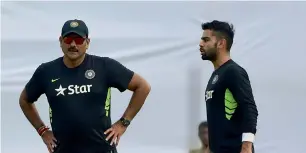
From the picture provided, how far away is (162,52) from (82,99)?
67.9 inches

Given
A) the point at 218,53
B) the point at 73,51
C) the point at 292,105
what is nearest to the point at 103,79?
the point at 73,51

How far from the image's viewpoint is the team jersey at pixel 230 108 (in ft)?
13.5

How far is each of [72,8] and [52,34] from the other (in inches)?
11.0

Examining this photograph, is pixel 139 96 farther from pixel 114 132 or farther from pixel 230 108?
pixel 230 108

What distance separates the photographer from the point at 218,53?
4.45 meters

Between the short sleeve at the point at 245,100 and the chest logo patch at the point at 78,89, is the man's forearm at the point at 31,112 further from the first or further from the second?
the short sleeve at the point at 245,100

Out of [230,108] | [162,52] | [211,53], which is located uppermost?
[162,52]

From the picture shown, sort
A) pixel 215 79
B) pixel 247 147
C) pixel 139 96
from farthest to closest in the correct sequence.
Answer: pixel 139 96 → pixel 215 79 → pixel 247 147

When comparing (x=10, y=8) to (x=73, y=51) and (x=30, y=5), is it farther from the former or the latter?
(x=73, y=51)

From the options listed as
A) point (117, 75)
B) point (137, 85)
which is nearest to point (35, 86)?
point (117, 75)

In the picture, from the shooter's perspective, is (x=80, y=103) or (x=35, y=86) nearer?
(x=80, y=103)

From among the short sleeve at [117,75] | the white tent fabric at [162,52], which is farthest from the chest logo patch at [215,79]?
the white tent fabric at [162,52]

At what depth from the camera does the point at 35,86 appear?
4.57m

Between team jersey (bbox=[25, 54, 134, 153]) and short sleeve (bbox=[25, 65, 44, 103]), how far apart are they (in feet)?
0.11
